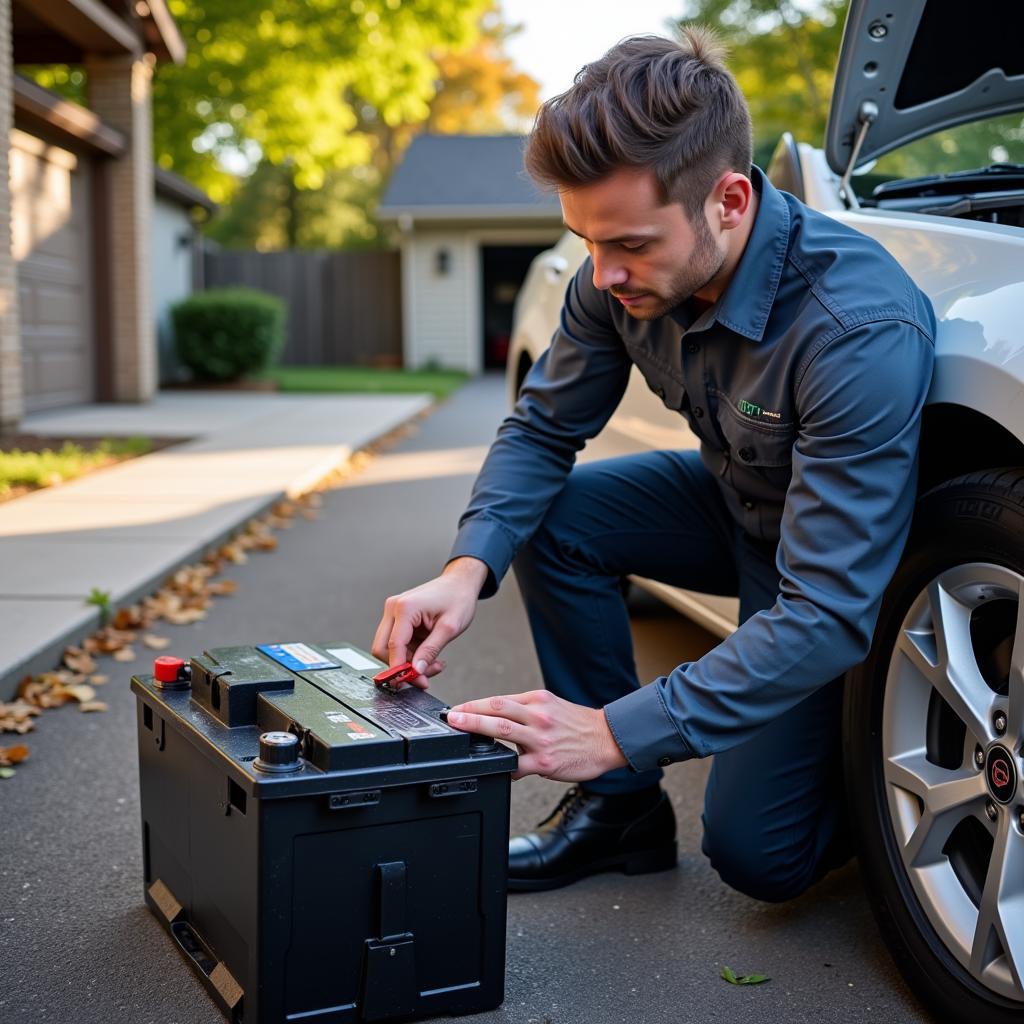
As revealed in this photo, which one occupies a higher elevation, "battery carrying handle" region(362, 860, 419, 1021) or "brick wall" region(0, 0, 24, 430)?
"brick wall" region(0, 0, 24, 430)

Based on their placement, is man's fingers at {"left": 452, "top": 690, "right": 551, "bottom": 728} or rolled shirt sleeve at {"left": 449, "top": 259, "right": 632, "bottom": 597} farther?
rolled shirt sleeve at {"left": 449, "top": 259, "right": 632, "bottom": 597}

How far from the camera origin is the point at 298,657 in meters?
2.42

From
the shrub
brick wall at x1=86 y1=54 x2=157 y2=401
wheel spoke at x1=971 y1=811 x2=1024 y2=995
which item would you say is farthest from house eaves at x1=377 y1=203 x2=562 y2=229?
wheel spoke at x1=971 y1=811 x2=1024 y2=995

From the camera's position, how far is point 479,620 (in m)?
4.85

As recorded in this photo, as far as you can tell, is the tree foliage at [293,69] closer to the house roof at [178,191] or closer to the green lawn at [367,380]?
the house roof at [178,191]

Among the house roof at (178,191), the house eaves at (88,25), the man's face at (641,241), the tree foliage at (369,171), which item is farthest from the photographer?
the tree foliage at (369,171)

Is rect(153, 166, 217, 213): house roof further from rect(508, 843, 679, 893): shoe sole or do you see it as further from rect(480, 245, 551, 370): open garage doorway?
rect(508, 843, 679, 893): shoe sole

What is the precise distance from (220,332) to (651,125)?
47.8ft

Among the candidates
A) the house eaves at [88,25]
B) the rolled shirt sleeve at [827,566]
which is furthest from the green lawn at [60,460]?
the rolled shirt sleeve at [827,566]

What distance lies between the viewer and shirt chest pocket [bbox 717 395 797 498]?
2.26 metres

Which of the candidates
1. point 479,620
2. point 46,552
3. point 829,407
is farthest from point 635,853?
point 46,552

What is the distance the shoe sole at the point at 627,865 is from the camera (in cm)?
262

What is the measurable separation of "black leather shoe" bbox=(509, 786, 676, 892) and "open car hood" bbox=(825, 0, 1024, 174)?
156cm

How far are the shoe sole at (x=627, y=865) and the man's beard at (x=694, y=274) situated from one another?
3.86 ft
